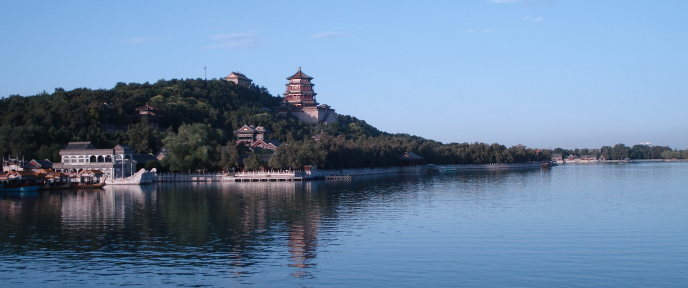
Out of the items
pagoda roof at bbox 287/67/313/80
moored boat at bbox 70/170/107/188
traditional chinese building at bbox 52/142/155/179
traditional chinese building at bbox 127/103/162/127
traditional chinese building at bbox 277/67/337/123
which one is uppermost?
pagoda roof at bbox 287/67/313/80

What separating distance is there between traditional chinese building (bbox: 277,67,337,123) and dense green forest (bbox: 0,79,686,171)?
107 inches

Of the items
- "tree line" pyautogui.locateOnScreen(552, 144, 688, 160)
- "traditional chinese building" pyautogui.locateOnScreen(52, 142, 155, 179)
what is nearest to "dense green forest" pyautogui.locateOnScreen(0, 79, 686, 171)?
"traditional chinese building" pyautogui.locateOnScreen(52, 142, 155, 179)

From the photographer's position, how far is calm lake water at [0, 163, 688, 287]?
469 inches

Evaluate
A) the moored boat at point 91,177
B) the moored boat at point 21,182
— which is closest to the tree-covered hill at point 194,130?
the moored boat at point 91,177

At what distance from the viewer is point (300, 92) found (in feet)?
273

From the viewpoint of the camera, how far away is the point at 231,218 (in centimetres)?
2133

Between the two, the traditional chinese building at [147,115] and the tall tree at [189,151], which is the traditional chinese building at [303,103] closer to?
the traditional chinese building at [147,115]

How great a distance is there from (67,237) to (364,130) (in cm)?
6705

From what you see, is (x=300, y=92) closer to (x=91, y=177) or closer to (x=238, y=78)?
(x=238, y=78)

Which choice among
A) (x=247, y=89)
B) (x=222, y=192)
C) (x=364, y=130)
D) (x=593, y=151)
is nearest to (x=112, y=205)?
(x=222, y=192)

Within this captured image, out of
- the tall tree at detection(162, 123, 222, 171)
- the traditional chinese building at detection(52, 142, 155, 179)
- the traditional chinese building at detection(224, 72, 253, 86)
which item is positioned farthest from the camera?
the traditional chinese building at detection(224, 72, 253, 86)

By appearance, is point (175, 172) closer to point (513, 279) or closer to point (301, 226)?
point (301, 226)

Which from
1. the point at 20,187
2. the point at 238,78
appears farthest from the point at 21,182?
the point at 238,78

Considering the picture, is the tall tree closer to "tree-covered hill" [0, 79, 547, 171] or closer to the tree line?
"tree-covered hill" [0, 79, 547, 171]
